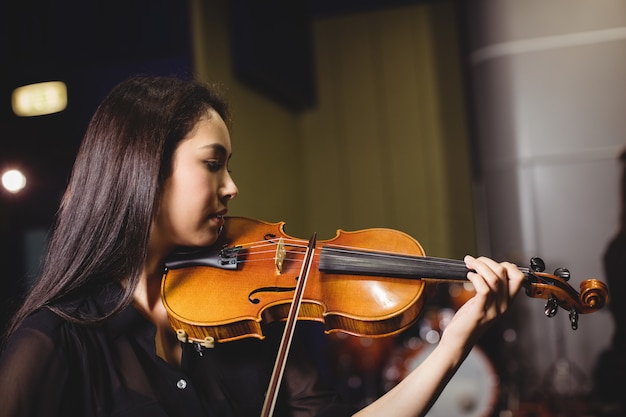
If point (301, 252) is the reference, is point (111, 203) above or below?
above

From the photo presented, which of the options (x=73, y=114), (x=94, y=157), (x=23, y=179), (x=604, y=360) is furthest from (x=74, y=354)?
(x=604, y=360)

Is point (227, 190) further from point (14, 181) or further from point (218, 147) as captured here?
point (14, 181)

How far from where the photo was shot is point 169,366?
1.45 metres

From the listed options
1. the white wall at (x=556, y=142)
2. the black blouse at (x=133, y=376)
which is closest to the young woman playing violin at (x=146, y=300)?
the black blouse at (x=133, y=376)

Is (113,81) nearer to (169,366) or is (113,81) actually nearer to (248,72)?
(248,72)

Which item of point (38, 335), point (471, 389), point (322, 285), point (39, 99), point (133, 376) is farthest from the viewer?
point (471, 389)

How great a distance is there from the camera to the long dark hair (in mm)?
1407

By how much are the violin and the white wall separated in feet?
7.47

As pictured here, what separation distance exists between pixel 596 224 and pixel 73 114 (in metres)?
2.53

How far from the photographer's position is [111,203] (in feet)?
4.71

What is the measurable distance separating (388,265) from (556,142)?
99.2 inches

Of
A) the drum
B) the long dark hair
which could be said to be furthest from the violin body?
the drum

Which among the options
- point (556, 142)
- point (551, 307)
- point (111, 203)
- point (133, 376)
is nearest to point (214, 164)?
point (111, 203)

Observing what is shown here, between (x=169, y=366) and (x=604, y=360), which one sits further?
(x=604, y=360)
